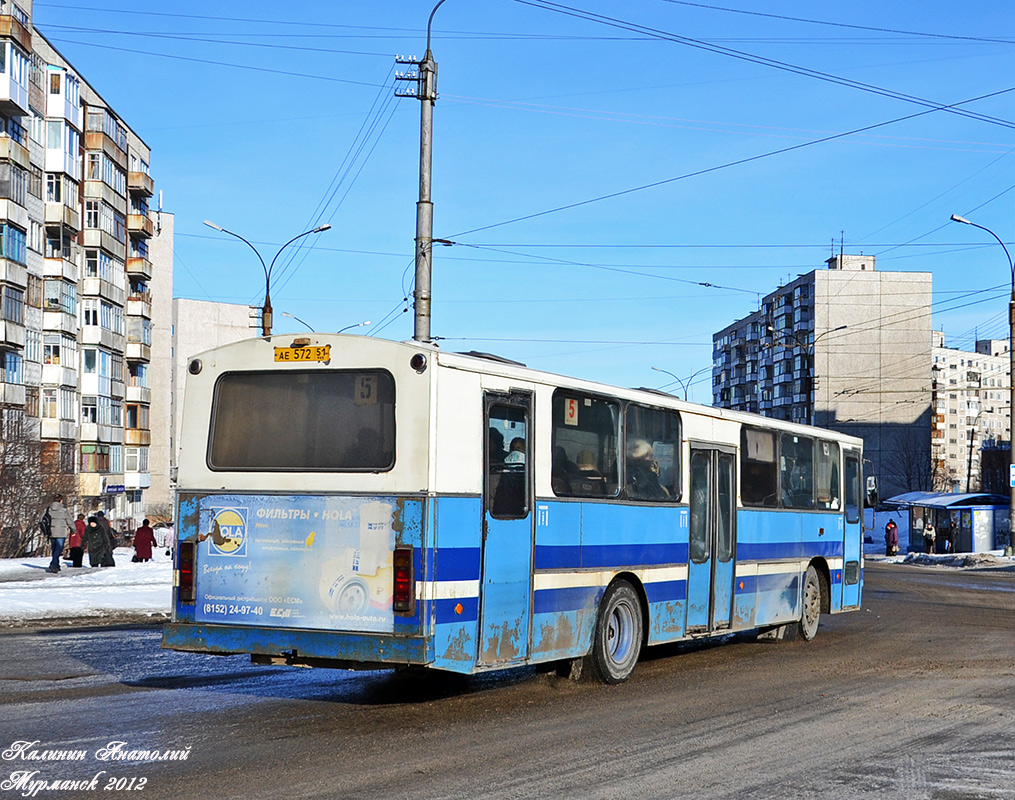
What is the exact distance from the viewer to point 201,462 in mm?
10500

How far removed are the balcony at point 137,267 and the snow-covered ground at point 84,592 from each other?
38873 mm

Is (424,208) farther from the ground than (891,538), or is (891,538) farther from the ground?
(424,208)

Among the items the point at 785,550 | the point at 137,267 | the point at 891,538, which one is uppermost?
the point at 137,267

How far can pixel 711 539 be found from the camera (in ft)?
46.0

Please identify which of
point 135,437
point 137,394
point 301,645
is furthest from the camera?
point 137,394

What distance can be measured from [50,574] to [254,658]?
20230mm

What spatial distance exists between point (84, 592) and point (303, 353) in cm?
1432

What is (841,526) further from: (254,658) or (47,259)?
(47,259)

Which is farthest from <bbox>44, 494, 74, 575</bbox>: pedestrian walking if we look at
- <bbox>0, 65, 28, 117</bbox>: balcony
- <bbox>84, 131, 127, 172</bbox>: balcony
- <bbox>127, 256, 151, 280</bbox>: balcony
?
<bbox>127, 256, 151, 280</bbox>: balcony

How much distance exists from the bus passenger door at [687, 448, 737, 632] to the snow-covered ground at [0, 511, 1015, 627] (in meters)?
8.68

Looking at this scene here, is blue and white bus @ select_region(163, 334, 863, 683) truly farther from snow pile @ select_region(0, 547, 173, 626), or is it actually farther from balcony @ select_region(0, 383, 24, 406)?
balcony @ select_region(0, 383, 24, 406)

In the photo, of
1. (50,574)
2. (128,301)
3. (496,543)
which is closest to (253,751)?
(496,543)

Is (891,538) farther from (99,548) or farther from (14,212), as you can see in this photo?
(14,212)

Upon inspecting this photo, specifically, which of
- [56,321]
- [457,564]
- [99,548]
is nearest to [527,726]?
[457,564]
